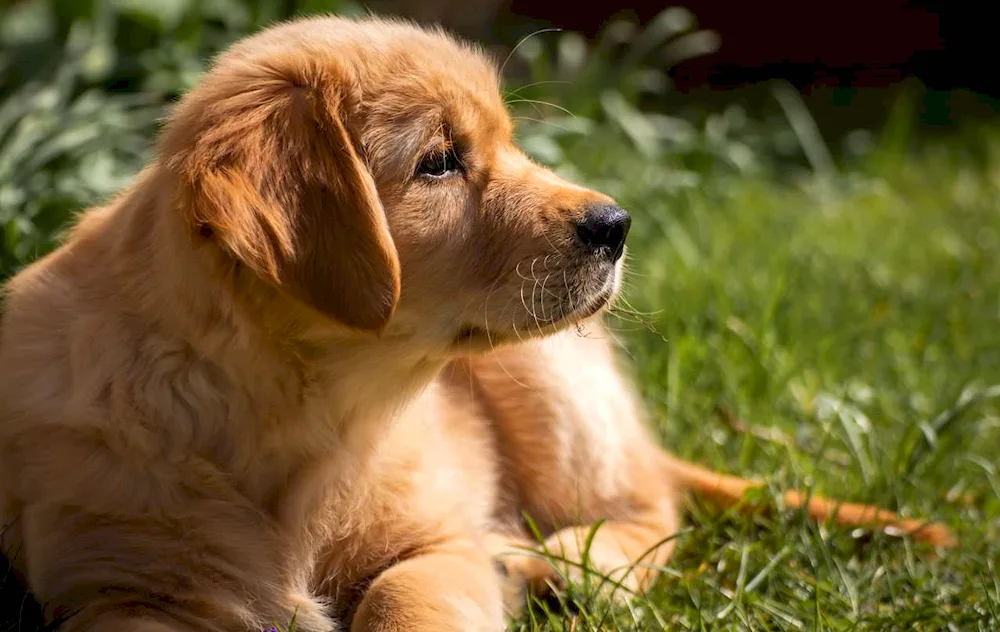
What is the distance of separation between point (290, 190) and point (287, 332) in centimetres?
27

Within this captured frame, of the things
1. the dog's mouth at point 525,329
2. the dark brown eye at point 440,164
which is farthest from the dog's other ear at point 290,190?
the dog's mouth at point 525,329

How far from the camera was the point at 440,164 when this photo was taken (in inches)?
88.5

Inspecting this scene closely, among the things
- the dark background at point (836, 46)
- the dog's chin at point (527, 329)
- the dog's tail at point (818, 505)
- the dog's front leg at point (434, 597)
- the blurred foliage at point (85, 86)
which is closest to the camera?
the dog's front leg at point (434, 597)

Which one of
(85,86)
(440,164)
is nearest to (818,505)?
(440,164)

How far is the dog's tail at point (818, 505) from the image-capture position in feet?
9.03

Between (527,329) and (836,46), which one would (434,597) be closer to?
(527,329)

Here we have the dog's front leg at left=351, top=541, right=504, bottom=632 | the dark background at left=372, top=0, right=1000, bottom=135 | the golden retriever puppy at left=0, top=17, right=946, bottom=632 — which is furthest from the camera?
the dark background at left=372, top=0, right=1000, bottom=135

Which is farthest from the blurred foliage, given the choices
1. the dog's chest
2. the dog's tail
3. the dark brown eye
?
the dog's tail

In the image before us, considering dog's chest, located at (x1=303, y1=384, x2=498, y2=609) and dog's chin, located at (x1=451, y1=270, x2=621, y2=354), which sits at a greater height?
dog's chin, located at (x1=451, y1=270, x2=621, y2=354)

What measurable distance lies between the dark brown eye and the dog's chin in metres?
0.30

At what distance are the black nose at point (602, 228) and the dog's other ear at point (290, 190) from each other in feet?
1.33

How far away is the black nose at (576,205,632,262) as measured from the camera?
227 centimetres

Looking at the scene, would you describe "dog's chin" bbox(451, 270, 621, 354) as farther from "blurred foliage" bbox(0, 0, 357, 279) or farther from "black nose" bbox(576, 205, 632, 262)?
"blurred foliage" bbox(0, 0, 357, 279)

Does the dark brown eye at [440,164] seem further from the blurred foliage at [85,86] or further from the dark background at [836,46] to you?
the dark background at [836,46]
